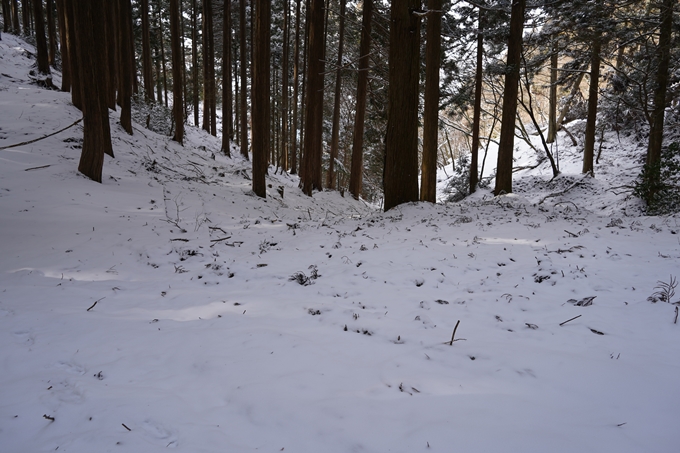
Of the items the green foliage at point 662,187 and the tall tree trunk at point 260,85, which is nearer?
the green foliage at point 662,187

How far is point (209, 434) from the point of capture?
1.75 meters

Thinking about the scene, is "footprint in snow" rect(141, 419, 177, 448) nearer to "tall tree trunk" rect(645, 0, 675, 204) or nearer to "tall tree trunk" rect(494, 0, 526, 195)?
"tall tree trunk" rect(645, 0, 675, 204)

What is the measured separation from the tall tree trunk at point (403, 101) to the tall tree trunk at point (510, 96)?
526 cm

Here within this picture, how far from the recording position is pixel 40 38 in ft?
43.7

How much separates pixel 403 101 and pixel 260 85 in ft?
15.6

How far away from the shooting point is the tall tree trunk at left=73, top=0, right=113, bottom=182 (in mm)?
7062

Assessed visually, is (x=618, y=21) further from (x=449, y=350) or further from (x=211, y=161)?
(x=211, y=161)

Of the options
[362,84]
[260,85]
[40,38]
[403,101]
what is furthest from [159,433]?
[40,38]

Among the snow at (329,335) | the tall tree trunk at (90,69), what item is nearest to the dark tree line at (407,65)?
the tall tree trunk at (90,69)

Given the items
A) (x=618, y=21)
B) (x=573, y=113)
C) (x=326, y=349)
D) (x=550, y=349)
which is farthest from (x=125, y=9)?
(x=573, y=113)

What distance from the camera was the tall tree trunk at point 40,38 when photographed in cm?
1295

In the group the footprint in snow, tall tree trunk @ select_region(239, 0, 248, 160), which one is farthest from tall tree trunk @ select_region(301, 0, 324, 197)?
the footprint in snow

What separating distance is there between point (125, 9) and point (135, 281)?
47.7 feet

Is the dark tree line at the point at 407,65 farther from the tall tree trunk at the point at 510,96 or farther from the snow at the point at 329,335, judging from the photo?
the snow at the point at 329,335
